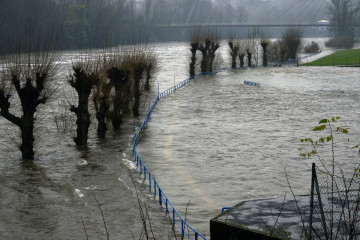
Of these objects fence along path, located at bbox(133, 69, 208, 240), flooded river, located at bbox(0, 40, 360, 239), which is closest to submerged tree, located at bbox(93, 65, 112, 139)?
flooded river, located at bbox(0, 40, 360, 239)

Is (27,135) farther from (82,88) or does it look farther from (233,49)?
(233,49)

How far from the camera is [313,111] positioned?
39688 mm

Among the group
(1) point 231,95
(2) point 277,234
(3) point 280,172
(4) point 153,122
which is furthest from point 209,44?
(2) point 277,234

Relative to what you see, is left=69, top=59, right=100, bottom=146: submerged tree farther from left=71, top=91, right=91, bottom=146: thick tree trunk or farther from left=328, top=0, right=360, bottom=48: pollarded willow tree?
left=328, top=0, right=360, bottom=48: pollarded willow tree

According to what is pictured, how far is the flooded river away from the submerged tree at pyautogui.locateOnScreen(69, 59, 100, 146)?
92cm

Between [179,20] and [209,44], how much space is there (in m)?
99.8

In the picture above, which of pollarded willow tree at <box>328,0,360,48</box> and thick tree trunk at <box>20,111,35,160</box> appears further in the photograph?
pollarded willow tree at <box>328,0,360,48</box>

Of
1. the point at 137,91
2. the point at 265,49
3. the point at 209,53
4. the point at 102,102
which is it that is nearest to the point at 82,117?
the point at 102,102

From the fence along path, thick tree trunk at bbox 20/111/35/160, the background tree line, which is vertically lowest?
the fence along path

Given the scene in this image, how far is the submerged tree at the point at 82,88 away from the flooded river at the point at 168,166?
3.02ft

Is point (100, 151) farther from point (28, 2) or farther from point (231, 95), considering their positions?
point (28, 2)

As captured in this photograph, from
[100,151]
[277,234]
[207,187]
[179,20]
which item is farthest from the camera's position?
[179,20]

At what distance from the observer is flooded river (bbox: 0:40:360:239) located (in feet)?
57.4

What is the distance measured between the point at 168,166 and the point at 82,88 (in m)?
7.05
